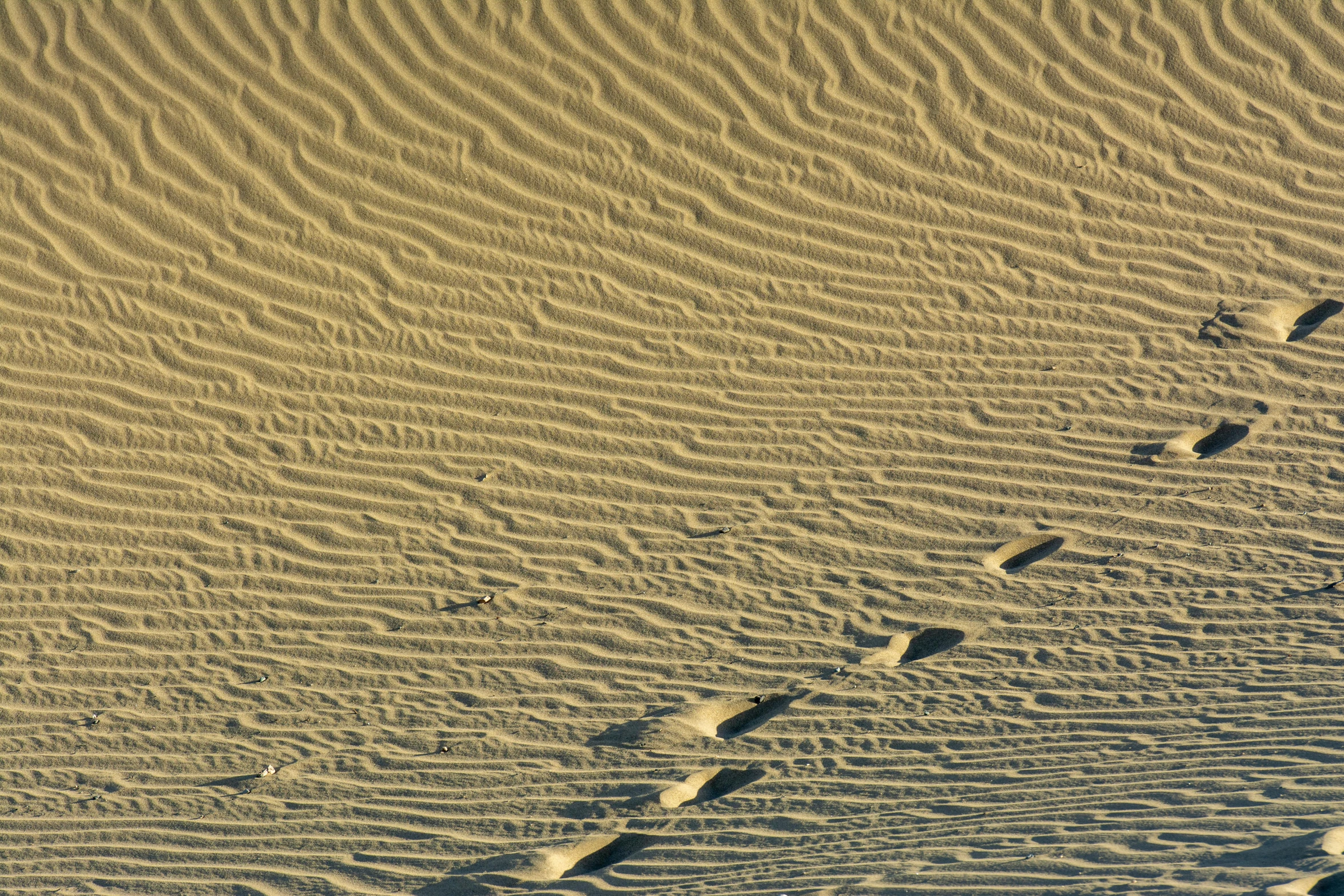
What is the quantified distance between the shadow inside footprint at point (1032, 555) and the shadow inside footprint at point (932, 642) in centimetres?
47

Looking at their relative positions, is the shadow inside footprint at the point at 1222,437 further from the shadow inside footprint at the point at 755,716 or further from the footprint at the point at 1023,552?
the shadow inside footprint at the point at 755,716

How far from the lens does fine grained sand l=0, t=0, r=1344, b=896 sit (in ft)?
16.9

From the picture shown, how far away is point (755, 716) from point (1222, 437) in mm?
3114

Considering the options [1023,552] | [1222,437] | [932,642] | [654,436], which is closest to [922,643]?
[932,642]

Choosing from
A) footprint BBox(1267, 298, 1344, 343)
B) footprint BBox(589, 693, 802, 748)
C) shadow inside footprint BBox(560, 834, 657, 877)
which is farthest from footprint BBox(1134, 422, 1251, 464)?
shadow inside footprint BBox(560, 834, 657, 877)

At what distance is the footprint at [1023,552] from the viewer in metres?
5.43

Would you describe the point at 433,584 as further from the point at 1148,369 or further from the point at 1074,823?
the point at 1148,369

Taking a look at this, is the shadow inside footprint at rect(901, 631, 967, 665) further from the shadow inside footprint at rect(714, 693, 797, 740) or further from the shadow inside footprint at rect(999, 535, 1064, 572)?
the shadow inside footprint at rect(714, 693, 797, 740)

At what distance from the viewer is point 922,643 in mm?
5332

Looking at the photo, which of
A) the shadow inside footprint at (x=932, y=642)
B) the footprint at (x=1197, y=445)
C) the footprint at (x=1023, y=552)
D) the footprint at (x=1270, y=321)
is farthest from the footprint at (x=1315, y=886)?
the footprint at (x=1270, y=321)

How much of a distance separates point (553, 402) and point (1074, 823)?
352 centimetres

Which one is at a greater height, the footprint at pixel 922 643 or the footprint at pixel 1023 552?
the footprint at pixel 1023 552

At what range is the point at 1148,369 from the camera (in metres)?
5.64

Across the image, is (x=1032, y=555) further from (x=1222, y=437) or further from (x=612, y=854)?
(x=612, y=854)
